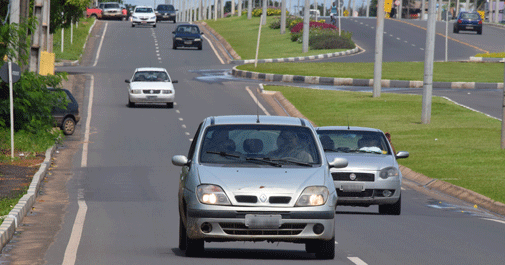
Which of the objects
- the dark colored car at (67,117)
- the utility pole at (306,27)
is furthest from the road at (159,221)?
the utility pole at (306,27)

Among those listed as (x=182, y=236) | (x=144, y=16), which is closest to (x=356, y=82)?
(x=182, y=236)

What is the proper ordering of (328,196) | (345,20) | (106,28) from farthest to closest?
(345,20)
(106,28)
(328,196)

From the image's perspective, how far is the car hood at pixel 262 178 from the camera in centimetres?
904

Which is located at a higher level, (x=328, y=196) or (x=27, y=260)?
(x=328, y=196)

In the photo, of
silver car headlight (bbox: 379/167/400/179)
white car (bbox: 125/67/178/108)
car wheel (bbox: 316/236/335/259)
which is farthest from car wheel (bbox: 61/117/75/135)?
car wheel (bbox: 316/236/335/259)

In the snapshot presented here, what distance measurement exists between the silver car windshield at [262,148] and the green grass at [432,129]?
7589 millimetres

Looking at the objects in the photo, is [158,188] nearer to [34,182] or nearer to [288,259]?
[34,182]

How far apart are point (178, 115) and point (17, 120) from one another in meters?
9.46

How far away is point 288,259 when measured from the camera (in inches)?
391

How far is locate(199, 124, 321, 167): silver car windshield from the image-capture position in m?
9.73

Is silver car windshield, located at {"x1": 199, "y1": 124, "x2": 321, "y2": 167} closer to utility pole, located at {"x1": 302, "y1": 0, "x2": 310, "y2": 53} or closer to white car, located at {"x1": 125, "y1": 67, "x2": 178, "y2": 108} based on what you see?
white car, located at {"x1": 125, "y1": 67, "x2": 178, "y2": 108}

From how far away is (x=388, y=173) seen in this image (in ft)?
48.0

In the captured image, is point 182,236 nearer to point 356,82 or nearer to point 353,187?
point 353,187

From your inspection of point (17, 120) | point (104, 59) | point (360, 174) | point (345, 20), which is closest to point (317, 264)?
point (360, 174)
